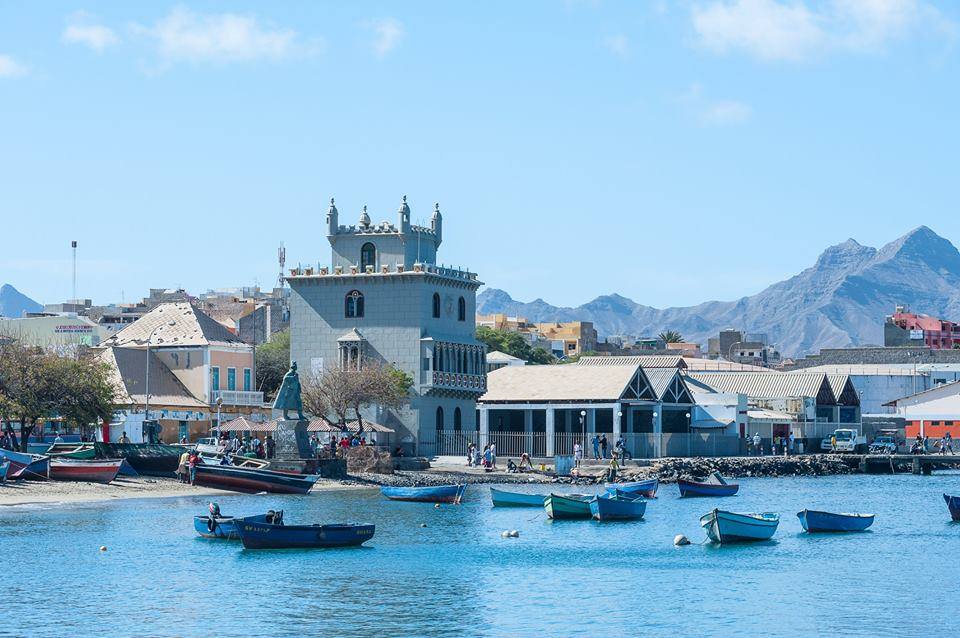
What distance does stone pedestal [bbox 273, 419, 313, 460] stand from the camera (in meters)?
76.2

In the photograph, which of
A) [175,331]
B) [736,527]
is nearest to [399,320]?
[175,331]

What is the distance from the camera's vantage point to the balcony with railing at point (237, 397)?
97375 millimetres

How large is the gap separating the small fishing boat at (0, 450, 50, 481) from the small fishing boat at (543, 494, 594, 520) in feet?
75.1

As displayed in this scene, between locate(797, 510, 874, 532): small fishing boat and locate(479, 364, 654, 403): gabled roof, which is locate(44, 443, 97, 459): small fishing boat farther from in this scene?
locate(479, 364, 654, 403): gabled roof

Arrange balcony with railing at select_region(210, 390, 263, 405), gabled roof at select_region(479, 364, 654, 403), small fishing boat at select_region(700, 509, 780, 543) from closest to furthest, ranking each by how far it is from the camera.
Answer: small fishing boat at select_region(700, 509, 780, 543) < gabled roof at select_region(479, 364, 654, 403) < balcony with railing at select_region(210, 390, 263, 405)

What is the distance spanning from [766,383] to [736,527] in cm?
6581

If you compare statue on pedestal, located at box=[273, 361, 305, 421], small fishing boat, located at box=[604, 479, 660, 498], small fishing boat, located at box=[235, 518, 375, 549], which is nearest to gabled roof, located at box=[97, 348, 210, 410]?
statue on pedestal, located at box=[273, 361, 305, 421]

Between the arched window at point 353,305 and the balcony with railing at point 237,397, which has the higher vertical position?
the arched window at point 353,305

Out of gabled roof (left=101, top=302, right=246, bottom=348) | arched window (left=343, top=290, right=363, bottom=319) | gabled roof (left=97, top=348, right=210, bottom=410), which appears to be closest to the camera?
gabled roof (left=97, top=348, right=210, bottom=410)

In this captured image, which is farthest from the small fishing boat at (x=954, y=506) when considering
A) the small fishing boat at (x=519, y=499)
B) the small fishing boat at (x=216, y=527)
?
the small fishing boat at (x=216, y=527)

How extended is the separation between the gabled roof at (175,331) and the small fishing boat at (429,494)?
29162 millimetres

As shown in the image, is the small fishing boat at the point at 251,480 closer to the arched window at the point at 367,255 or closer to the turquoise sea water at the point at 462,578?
the turquoise sea water at the point at 462,578

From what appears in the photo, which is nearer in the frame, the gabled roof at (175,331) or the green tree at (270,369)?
the gabled roof at (175,331)

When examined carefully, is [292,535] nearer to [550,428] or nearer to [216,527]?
[216,527]
